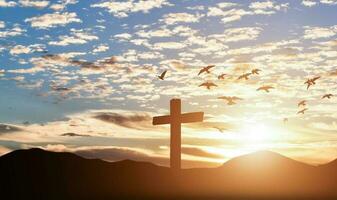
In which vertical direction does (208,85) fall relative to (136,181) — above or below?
above

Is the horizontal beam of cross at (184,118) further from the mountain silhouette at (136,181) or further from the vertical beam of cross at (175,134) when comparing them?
the mountain silhouette at (136,181)

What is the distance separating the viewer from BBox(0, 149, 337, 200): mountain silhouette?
30359 millimetres

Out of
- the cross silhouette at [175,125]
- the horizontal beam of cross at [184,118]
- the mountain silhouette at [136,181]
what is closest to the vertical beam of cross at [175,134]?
the cross silhouette at [175,125]

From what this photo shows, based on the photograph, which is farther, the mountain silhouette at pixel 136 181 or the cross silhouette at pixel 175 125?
the mountain silhouette at pixel 136 181

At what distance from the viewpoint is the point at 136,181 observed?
3256 centimetres

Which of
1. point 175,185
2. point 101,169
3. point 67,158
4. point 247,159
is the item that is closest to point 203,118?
point 175,185

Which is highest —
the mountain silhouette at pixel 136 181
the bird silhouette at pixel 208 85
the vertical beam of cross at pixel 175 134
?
the bird silhouette at pixel 208 85

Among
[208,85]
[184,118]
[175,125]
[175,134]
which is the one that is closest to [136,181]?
[175,134]

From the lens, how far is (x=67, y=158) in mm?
36656

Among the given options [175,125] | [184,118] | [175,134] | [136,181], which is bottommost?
[136,181]

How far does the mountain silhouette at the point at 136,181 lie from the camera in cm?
3036

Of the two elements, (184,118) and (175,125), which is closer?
(184,118)

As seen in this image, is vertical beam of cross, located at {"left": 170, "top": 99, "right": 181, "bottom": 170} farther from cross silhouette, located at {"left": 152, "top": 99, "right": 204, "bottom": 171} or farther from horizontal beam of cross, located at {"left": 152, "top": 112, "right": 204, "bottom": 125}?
horizontal beam of cross, located at {"left": 152, "top": 112, "right": 204, "bottom": 125}

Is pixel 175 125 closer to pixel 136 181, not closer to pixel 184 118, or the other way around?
pixel 184 118
